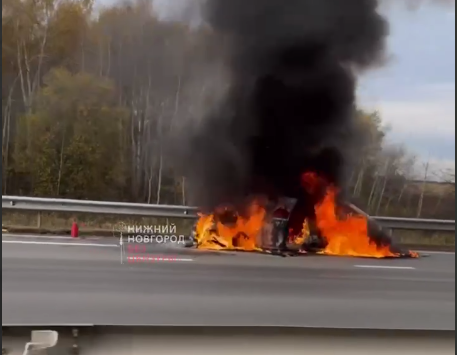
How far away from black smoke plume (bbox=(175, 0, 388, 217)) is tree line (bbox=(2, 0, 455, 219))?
8 centimetres

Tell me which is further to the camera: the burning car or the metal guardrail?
the burning car

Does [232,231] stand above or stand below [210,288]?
above

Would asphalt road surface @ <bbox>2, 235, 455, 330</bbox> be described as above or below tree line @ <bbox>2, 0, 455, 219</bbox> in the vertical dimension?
below

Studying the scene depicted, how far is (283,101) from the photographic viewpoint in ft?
5.75

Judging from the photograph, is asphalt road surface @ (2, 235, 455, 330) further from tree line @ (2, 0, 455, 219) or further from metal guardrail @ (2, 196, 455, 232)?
tree line @ (2, 0, 455, 219)

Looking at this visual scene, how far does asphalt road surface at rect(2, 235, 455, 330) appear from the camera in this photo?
1711 mm

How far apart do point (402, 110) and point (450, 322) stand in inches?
34.7

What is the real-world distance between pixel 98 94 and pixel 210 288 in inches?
32.4

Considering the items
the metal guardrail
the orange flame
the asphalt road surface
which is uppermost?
the metal guardrail

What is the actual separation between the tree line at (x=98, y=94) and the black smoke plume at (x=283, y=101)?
3.3 inches

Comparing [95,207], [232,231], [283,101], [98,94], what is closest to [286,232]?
[232,231]

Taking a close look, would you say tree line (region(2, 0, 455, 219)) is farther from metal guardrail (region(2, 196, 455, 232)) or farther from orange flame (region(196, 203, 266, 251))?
→ orange flame (region(196, 203, 266, 251))

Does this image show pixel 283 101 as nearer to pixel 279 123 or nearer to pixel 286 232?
pixel 279 123

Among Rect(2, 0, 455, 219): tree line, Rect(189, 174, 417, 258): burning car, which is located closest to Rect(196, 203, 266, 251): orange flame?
Rect(189, 174, 417, 258): burning car
